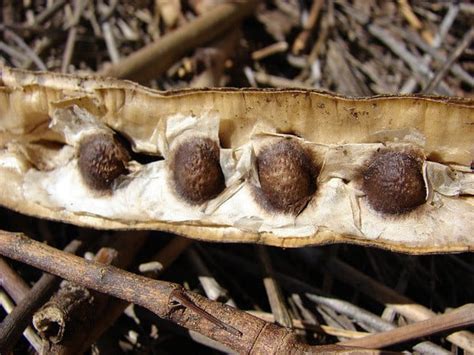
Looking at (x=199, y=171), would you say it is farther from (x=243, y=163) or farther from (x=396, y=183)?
(x=396, y=183)

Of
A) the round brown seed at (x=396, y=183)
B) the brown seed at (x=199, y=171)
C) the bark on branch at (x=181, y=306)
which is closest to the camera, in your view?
the bark on branch at (x=181, y=306)

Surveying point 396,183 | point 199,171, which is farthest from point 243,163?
point 396,183

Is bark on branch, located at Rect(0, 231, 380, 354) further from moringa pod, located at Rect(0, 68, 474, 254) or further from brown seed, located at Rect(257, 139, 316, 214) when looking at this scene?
brown seed, located at Rect(257, 139, 316, 214)

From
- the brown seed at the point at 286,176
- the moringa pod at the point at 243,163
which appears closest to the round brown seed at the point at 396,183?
the moringa pod at the point at 243,163

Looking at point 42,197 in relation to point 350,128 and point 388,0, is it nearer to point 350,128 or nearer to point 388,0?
point 350,128

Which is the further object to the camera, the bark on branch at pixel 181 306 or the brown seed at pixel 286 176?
the brown seed at pixel 286 176

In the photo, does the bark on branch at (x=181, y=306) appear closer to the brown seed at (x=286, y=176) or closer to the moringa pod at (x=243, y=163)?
the moringa pod at (x=243, y=163)

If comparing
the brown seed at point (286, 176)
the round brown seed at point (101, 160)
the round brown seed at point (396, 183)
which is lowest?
the round brown seed at point (396, 183)
